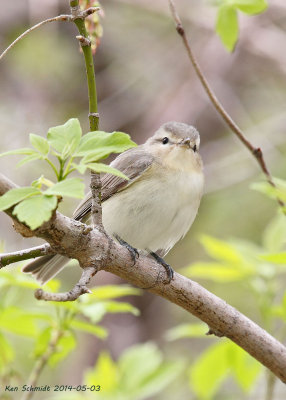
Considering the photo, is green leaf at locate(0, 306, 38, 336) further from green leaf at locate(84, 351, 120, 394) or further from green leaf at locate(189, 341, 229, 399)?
green leaf at locate(189, 341, 229, 399)

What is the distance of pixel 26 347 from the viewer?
17.1 feet

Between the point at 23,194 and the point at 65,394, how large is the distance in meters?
1.61

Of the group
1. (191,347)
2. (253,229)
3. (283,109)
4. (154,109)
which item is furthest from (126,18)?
(191,347)

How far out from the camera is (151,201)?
3.26 m

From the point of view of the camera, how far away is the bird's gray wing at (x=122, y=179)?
3.37m

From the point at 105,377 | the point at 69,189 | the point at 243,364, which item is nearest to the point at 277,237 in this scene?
the point at 243,364

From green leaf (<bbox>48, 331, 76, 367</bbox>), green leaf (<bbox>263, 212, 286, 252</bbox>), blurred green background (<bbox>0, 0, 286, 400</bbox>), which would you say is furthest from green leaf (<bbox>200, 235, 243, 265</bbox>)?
blurred green background (<bbox>0, 0, 286, 400</bbox>)

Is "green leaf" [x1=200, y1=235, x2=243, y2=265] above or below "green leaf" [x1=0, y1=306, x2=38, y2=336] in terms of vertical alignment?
above

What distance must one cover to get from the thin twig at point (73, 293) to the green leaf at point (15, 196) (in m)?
0.31

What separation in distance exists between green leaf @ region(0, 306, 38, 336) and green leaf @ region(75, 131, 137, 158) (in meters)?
1.02

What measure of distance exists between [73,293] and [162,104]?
437 cm

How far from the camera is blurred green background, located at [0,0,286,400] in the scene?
5.59 metres

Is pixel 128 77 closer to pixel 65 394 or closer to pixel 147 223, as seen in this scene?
pixel 147 223

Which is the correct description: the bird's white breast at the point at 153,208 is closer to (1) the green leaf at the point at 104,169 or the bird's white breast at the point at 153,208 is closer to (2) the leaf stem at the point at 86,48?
(2) the leaf stem at the point at 86,48
